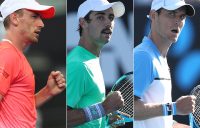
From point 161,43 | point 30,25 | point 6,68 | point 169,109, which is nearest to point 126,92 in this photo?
point 169,109

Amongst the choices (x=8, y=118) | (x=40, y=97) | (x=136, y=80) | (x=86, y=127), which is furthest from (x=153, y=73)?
(x=8, y=118)

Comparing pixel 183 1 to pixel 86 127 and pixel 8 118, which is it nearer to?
pixel 86 127

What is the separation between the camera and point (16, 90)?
309 centimetres

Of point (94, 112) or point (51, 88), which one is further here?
point (94, 112)

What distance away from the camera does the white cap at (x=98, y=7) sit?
349cm

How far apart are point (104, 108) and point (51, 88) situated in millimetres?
436

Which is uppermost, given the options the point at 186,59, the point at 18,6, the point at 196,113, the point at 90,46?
the point at 18,6

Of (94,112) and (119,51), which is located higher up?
(119,51)

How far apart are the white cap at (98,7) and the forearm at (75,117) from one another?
672 mm

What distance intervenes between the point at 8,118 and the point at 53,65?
486 mm

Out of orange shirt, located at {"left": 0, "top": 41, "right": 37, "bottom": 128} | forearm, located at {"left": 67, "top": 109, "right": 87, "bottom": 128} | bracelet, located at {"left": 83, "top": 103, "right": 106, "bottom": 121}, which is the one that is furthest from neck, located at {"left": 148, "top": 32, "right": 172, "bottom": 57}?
orange shirt, located at {"left": 0, "top": 41, "right": 37, "bottom": 128}

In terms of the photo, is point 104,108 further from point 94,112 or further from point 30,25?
point 30,25

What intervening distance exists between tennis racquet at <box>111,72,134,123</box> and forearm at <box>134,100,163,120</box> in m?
0.05

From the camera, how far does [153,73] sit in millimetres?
3719
